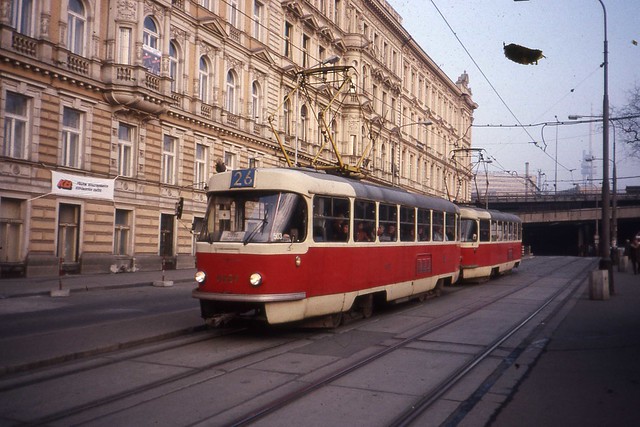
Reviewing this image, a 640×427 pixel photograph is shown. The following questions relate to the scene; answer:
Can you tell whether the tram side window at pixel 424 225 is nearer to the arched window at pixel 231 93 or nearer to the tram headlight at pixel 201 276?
the tram headlight at pixel 201 276

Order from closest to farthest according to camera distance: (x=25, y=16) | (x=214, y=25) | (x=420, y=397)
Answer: (x=420, y=397) → (x=25, y=16) → (x=214, y=25)

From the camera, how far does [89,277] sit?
23438 millimetres

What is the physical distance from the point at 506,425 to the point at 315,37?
130 ft

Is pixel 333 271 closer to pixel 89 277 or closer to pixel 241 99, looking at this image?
pixel 89 277

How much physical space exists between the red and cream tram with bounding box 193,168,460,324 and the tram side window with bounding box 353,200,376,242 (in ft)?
0.07

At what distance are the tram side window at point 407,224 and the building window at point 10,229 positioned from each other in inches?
576

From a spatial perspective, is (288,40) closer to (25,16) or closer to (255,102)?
(255,102)

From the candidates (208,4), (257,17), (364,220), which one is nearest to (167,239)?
(208,4)

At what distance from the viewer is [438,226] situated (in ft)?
57.2

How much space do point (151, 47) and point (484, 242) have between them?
17.0 meters

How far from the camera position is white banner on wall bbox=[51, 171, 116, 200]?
22.7 metres

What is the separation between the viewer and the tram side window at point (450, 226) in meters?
18.2

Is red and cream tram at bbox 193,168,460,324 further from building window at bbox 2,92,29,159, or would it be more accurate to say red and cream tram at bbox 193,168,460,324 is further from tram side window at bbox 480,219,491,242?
building window at bbox 2,92,29,159

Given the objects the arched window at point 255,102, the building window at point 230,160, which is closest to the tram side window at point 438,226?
the building window at point 230,160
